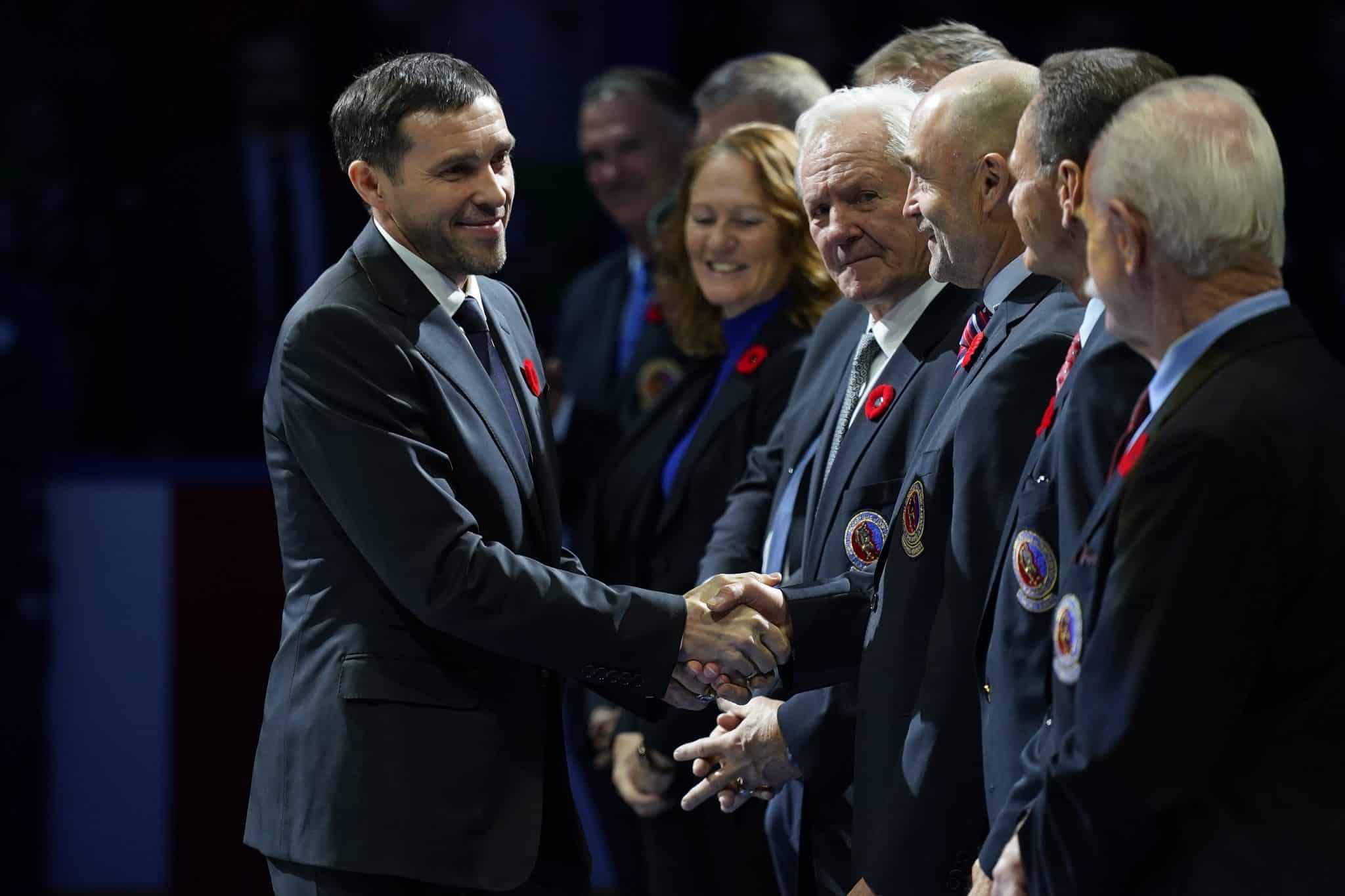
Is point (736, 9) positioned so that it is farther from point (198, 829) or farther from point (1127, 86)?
point (1127, 86)

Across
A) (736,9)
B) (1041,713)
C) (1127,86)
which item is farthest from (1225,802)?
(736,9)

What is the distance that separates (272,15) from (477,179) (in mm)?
3329

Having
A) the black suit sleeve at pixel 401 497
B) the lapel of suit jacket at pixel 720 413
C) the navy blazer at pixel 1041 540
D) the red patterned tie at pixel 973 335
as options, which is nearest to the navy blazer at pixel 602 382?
the lapel of suit jacket at pixel 720 413

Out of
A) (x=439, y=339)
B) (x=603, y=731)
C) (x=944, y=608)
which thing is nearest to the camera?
(x=944, y=608)

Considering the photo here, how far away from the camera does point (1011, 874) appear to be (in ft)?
5.94

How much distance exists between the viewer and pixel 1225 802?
5.52ft

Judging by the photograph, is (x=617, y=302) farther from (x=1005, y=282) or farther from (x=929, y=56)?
(x=1005, y=282)

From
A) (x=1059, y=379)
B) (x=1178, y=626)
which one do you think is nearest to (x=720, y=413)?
(x=1059, y=379)

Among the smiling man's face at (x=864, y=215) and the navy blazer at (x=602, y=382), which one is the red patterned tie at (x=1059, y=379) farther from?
the navy blazer at (x=602, y=382)

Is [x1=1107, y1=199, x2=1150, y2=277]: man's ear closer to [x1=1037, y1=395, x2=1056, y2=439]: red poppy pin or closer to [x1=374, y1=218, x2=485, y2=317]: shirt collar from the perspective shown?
[x1=1037, y1=395, x2=1056, y2=439]: red poppy pin

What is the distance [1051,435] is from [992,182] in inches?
20.5

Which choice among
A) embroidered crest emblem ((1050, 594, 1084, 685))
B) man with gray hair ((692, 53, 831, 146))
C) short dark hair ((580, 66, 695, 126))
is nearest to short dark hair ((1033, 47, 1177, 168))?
embroidered crest emblem ((1050, 594, 1084, 685))

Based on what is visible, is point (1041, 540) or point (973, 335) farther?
point (973, 335)

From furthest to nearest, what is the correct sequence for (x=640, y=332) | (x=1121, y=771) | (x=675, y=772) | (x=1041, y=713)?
(x=640, y=332), (x=675, y=772), (x=1041, y=713), (x=1121, y=771)
